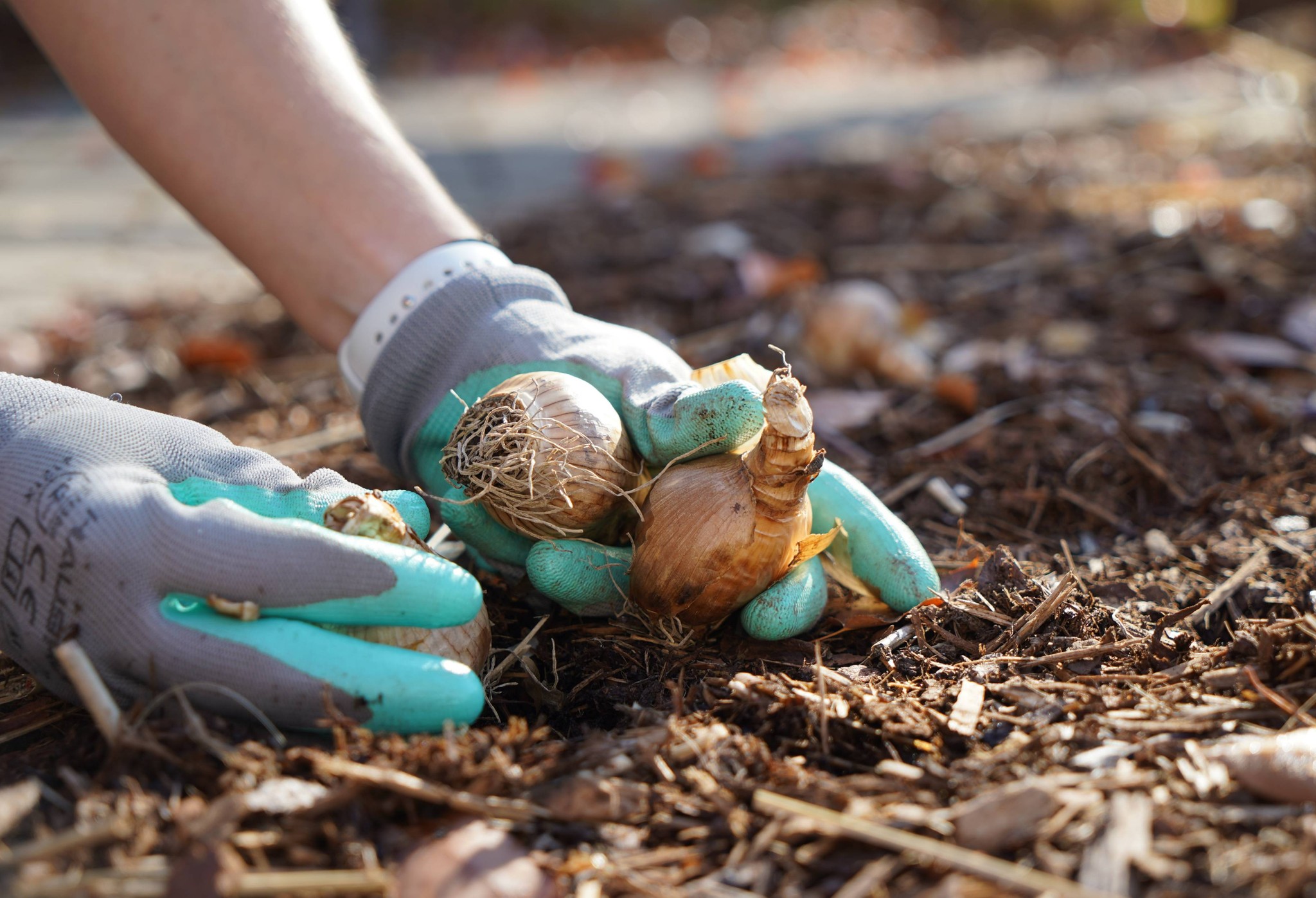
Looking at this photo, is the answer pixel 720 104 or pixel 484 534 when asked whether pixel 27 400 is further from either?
pixel 720 104

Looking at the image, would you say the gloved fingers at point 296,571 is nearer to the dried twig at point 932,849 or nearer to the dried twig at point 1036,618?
the dried twig at point 932,849

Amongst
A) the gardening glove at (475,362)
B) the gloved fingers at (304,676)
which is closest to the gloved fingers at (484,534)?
the gardening glove at (475,362)

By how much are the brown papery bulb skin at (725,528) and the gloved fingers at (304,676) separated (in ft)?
1.28

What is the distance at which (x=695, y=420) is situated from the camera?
→ 1.71 metres

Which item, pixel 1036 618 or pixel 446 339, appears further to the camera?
pixel 446 339

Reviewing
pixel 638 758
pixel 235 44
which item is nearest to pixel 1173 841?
pixel 638 758

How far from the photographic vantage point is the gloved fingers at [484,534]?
1896mm

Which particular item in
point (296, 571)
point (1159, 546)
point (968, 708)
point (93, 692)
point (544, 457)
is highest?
point (544, 457)

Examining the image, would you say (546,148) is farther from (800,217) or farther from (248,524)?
(248,524)

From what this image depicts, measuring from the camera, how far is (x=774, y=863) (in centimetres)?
127

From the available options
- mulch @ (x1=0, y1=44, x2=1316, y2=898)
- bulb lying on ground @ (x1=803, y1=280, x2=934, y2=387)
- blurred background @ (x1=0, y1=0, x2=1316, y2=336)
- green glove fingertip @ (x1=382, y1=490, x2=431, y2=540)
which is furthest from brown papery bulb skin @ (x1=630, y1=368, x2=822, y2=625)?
blurred background @ (x1=0, y1=0, x2=1316, y2=336)

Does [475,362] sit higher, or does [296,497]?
[475,362]

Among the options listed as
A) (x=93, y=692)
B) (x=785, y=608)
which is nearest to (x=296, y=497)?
(x=93, y=692)

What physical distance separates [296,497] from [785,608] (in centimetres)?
90
